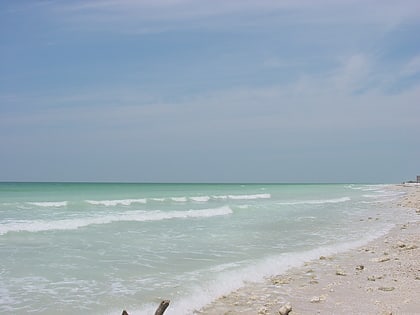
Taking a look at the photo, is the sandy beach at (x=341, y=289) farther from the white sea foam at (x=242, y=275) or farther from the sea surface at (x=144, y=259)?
the sea surface at (x=144, y=259)

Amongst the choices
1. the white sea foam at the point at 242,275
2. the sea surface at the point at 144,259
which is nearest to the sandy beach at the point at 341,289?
the white sea foam at the point at 242,275

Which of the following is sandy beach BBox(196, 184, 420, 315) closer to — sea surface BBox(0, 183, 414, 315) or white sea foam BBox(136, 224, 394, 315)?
white sea foam BBox(136, 224, 394, 315)

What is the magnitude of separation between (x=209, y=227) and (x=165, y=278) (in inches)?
369

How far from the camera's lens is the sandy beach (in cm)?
652

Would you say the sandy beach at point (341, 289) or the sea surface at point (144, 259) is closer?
the sandy beach at point (341, 289)

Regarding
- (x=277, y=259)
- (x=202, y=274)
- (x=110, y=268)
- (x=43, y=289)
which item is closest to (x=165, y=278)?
(x=202, y=274)

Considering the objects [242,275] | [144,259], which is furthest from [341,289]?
[144,259]

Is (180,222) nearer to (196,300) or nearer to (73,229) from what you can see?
(73,229)

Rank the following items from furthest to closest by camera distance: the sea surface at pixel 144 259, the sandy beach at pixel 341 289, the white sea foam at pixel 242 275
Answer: the sea surface at pixel 144 259 → the white sea foam at pixel 242 275 → the sandy beach at pixel 341 289

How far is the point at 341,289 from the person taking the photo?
304 inches

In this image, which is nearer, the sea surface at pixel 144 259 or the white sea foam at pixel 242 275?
the white sea foam at pixel 242 275

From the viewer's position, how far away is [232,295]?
7.41m

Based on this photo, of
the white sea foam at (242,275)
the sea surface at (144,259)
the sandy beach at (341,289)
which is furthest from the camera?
the sea surface at (144,259)

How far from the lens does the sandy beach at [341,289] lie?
6523mm
